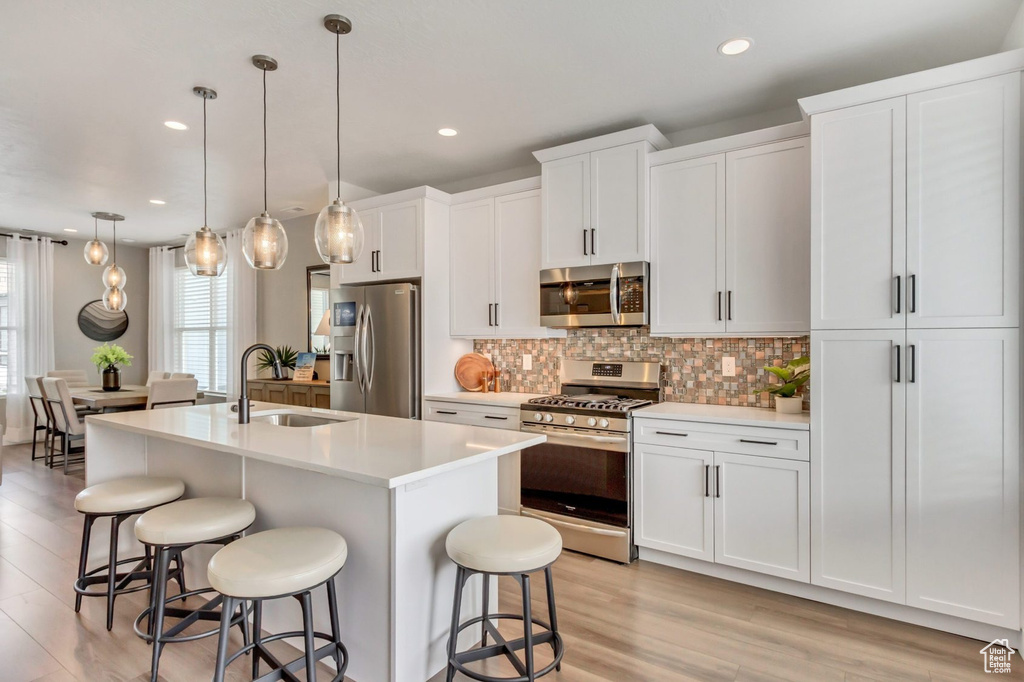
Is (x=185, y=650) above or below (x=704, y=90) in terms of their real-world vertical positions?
below

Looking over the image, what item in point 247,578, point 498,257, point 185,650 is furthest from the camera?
point 498,257

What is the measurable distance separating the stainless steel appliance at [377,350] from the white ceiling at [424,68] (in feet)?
3.43

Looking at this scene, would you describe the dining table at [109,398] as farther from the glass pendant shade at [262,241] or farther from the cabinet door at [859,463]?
the cabinet door at [859,463]

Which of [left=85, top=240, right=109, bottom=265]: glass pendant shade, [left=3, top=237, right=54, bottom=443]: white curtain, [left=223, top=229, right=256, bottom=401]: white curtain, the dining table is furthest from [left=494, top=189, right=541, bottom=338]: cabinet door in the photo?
[left=3, top=237, right=54, bottom=443]: white curtain

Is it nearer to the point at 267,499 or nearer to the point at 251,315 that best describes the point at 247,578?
the point at 267,499

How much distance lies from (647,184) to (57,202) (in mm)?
5576

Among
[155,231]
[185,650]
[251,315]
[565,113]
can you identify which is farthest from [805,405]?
[155,231]

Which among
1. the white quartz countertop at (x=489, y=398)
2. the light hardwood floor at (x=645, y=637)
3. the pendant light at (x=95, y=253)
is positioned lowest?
the light hardwood floor at (x=645, y=637)

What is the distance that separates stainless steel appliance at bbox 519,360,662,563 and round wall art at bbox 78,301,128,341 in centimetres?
673

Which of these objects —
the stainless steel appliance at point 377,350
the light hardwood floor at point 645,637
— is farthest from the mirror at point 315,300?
the light hardwood floor at point 645,637

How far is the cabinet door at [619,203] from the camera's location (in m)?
3.36

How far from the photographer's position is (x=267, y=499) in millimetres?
2381

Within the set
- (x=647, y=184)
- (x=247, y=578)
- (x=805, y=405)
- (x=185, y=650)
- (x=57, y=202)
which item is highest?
(x=57, y=202)

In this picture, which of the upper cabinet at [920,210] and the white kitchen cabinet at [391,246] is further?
the white kitchen cabinet at [391,246]
